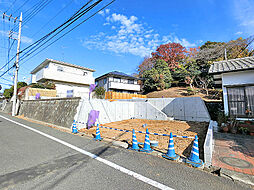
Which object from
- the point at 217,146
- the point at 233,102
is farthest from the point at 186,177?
the point at 233,102

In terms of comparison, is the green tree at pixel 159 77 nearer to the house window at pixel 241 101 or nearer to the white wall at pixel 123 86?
the white wall at pixel 123 86

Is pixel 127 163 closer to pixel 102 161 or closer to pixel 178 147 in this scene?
pixel 102 161

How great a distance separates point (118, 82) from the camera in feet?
77.9

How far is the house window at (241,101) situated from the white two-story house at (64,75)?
18716mm

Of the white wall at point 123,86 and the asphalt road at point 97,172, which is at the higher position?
the white wall at point 123,86

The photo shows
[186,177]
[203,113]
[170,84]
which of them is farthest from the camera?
[170,84]

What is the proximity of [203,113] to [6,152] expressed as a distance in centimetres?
1102

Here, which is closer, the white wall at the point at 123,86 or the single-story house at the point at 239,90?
the single-story house at the point at 239,90

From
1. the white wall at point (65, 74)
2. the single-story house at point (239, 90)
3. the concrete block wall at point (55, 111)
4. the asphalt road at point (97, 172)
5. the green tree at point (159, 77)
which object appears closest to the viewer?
the asphalt road at point (97, 172)

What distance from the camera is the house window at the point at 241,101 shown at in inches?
265

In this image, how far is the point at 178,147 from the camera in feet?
15.9

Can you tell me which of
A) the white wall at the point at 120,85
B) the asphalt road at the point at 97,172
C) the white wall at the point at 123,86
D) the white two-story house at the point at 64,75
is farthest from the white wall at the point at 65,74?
the asphalt road at the point at 97,172

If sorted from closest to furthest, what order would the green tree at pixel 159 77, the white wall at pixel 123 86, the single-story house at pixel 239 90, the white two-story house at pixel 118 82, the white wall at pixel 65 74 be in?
the single-story house at pixel 239 90, the white wall at pixel 65 74, the white wall at pixel 123 86, the white two-story house at pixel 118 82, the green tree at pixel 159 77

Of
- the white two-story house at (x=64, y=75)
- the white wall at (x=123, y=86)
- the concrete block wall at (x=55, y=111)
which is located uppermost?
the white two-story house at (x=64, y=75)
